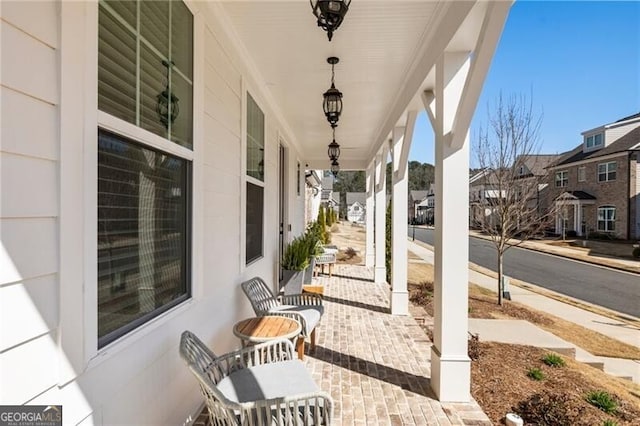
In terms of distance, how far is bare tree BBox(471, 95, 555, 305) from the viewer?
268 inches

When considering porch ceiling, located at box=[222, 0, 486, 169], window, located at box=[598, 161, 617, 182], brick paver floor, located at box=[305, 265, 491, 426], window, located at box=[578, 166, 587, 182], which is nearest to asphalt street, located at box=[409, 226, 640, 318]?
brick paver floor, located at box=[305, 265, 491, 426]

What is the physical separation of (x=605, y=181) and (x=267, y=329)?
83.0ft

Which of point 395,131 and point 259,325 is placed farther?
point 395,131

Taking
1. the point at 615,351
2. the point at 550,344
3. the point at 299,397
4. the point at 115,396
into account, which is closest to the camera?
the point at 115,396

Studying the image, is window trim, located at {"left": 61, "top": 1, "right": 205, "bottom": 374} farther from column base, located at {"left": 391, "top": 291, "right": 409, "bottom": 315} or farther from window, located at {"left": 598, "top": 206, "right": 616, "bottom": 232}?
window, located at {"left": 598, "top": 206, "right": 616, "bottom": 232}

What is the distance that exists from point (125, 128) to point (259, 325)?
81.0 inches

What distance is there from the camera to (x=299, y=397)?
174 centimetres

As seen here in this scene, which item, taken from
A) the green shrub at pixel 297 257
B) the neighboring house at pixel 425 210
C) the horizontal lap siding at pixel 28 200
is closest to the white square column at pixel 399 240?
the green shrub at pixel 297 257

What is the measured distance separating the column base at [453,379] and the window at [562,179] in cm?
2571

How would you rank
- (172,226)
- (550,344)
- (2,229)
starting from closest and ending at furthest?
(2,229)
(172,226)
(550,344)

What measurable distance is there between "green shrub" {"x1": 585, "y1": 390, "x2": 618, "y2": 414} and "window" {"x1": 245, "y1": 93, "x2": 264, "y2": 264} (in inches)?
145

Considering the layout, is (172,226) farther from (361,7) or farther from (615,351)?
(615,351)

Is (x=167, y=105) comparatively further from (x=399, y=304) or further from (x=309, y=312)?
(x=399, y=304)

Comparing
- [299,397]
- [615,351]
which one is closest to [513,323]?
[615,351]
